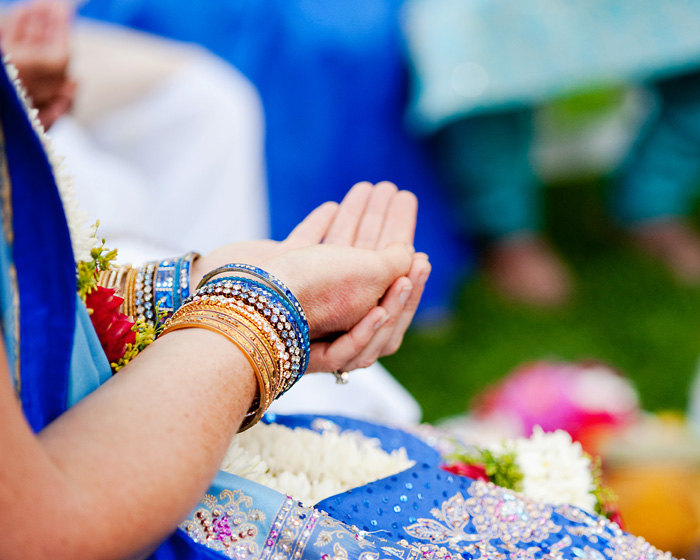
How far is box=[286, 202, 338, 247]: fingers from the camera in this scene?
0.89 metres

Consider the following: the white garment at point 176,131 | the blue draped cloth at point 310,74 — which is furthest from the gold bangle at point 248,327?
the blue draped cloth at point 310,74

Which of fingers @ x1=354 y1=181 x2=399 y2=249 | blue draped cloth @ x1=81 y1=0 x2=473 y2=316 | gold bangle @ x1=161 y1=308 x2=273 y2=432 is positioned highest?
blue draped cloth @ x1=81 y1=0 x2=473 y2=316

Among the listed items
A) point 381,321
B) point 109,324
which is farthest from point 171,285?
point 381,321

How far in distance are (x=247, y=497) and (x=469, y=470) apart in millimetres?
319

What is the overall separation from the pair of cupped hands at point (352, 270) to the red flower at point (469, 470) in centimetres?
17

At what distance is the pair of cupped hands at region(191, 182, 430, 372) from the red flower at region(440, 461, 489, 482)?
0.17 meters

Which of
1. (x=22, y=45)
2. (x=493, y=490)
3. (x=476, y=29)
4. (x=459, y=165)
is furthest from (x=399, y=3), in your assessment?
(x=493, y=490)

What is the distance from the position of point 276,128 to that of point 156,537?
6.83ft

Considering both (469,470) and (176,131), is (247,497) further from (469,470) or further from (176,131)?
(176,131)

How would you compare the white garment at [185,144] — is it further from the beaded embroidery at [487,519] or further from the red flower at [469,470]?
the beaded embroidery at [487,519]

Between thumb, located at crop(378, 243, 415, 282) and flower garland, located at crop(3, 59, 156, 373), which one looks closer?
flower garland, located at crop(3, 59, 156, 373)

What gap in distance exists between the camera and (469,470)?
0.86 m

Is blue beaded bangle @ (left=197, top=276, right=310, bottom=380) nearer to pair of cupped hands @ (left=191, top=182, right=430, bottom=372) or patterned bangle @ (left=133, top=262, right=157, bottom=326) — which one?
pair of cupped hands @ (left=191, top=182, right=430, bottom=372)

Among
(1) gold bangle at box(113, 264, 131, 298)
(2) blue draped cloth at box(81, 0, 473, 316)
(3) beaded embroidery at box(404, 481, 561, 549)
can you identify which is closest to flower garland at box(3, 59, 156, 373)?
(1) gold bangle at box(113, 264, 131, 298)
